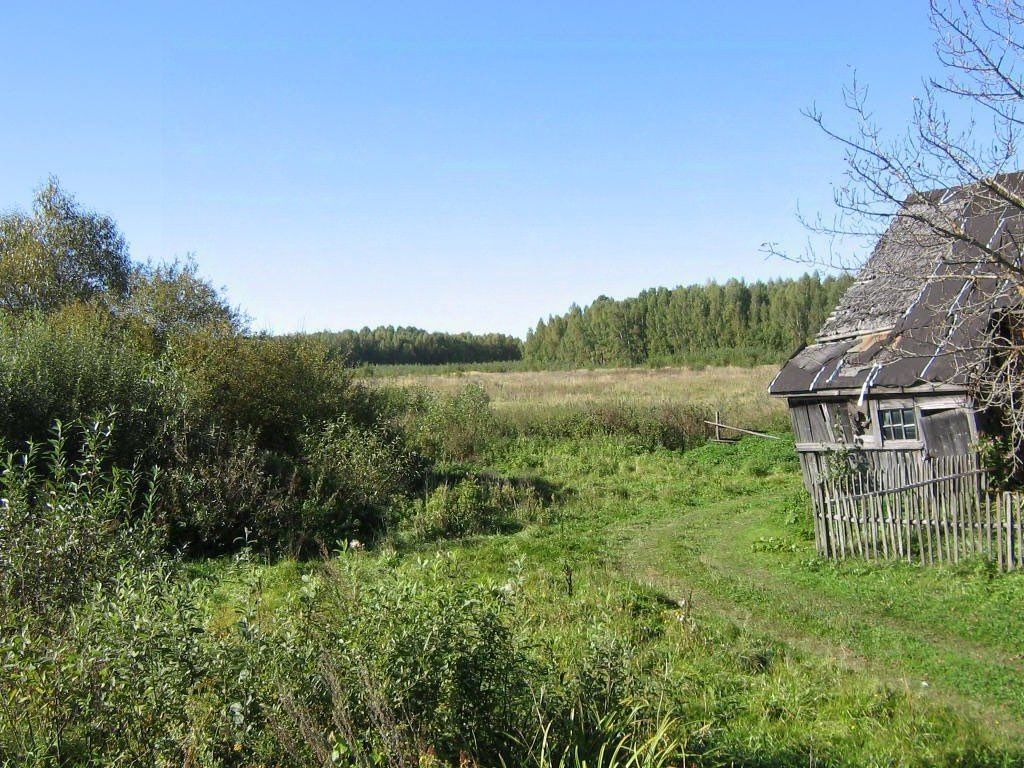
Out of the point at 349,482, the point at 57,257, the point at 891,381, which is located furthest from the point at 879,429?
the point at 57,257

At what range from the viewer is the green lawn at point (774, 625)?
5754 millimetres

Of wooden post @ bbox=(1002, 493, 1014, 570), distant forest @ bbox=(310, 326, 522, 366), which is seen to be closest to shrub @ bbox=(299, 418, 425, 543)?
wooden post @ bbox=(1002, 493, 1014, 570)

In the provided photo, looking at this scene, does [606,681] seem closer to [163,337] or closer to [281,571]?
[281,571]

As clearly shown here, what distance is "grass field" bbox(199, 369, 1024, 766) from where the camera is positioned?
18.5 feet

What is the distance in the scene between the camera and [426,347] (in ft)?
352

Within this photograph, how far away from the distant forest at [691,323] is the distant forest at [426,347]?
15.8 m

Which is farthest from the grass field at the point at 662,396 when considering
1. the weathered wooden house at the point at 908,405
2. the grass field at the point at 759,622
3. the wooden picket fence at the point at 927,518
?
the wooden picket fence at the point at 927,518

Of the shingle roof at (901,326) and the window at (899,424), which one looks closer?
the shingle roof at (901,326)

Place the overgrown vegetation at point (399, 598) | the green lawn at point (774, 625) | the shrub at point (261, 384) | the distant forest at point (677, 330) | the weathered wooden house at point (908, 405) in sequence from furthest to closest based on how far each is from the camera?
the distant forest at point (677, 330) → the shrub at point (261, 384) → the weathered wooden house at point (908, 405) → the green lawn at point (774, 625) → the overgrown vegetation at point (399, 598)

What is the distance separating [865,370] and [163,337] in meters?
18.8

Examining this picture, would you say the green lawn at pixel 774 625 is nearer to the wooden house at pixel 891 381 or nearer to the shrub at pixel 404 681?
the shrub at pixel 404 681

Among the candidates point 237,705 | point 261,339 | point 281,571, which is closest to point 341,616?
point 237,705

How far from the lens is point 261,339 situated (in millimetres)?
18141

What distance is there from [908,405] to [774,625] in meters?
6.32
